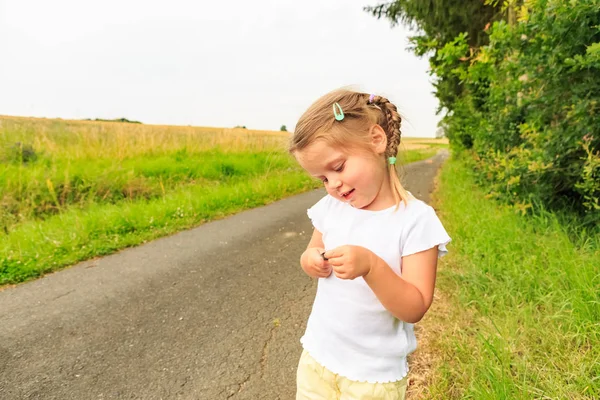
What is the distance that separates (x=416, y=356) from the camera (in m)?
2.15

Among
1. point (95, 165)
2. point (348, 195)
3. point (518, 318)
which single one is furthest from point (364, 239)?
point (95, 165)

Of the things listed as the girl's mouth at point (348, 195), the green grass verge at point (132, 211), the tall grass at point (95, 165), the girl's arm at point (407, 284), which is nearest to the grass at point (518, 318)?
the girl's arm at point (407, 284)

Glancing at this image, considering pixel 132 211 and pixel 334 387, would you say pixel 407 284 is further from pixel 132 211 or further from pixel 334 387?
pixel 132 211

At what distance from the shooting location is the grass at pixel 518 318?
1661 millimetres

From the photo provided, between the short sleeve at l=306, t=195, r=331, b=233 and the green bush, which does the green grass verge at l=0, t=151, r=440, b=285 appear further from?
the green bush

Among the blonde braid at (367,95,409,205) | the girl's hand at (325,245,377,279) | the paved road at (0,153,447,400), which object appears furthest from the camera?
the paved road at (0,153,447,400)

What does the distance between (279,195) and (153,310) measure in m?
4.77

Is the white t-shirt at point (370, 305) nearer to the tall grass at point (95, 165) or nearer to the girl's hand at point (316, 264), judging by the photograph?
the girl's hand at point (316, 264)

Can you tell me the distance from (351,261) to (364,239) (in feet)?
0.75

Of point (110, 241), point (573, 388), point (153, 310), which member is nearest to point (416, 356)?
point (573, 388)

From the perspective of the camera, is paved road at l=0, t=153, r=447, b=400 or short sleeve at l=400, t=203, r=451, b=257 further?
paved road at l=0, t=153, r=447, b=400

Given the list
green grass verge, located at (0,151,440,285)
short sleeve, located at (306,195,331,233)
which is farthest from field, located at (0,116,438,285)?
short sleeve, located at (306,195,331,233)

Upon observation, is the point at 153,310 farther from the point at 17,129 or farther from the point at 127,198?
the point at 17,129

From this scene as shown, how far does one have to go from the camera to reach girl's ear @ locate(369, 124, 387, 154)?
45.3 inches
